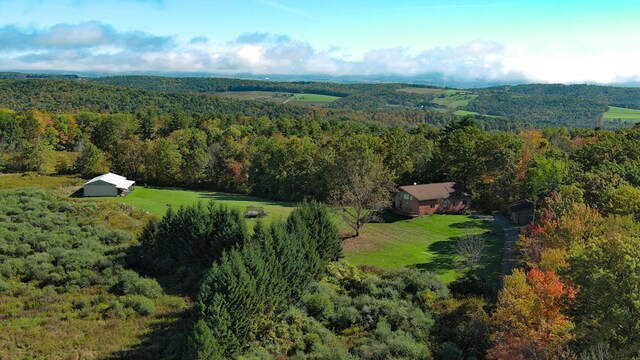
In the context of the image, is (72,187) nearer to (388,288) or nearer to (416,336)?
(388,288)

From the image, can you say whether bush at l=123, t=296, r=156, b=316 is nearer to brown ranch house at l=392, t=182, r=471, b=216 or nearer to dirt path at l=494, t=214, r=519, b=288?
dirt path at l=494, t=214, r=519, b=288

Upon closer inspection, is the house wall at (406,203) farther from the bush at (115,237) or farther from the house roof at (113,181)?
the house roof at (113,181)

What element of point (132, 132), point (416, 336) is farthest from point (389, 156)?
point (132, 132)

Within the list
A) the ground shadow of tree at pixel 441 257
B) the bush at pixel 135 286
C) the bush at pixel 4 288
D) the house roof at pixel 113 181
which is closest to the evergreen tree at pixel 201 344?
the bush at pixel 135 286

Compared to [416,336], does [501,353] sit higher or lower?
higher

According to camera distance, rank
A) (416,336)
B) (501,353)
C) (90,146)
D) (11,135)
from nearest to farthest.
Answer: (501,353) < (416,336) < (90,146) < (11,135)

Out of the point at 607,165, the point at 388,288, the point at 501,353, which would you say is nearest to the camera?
the point at 501,353
